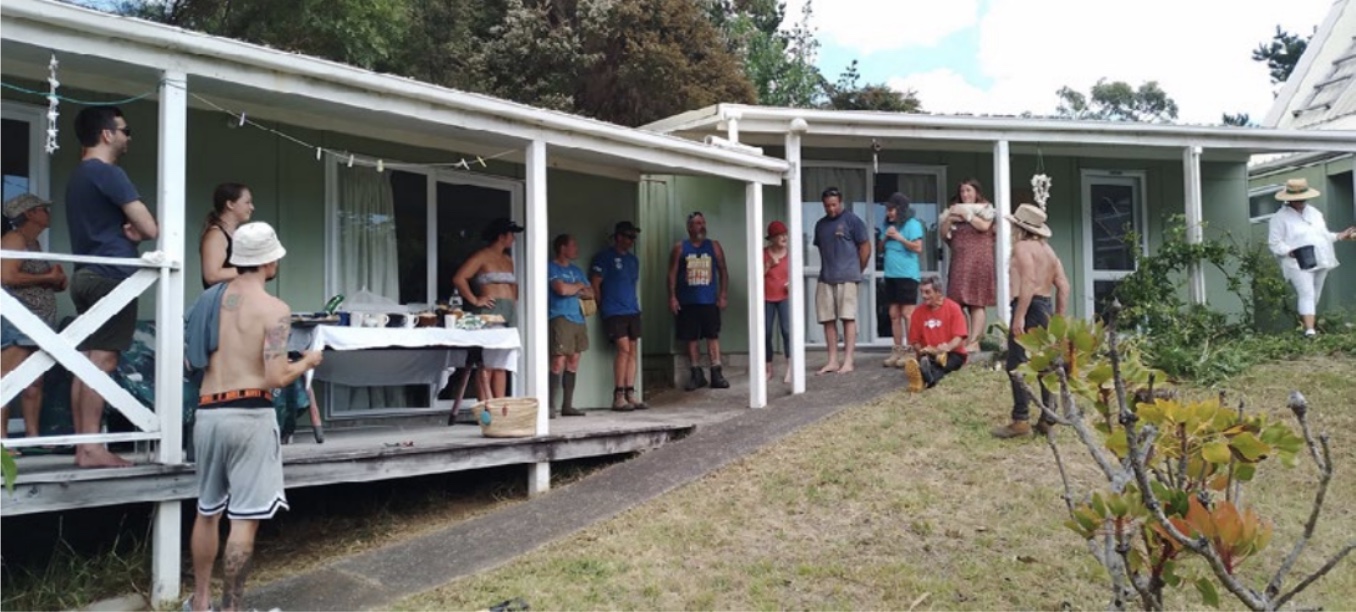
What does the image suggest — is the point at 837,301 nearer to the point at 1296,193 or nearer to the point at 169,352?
the point at 1296,193

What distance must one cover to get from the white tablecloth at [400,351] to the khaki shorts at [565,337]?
0.86 m

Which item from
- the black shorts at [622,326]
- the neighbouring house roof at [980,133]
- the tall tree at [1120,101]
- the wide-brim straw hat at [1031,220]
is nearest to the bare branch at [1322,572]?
the wide-brim straw hat at [1031,220]

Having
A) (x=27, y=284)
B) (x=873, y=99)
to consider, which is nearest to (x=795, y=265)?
(x=27, y=284)

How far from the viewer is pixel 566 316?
27.1ft

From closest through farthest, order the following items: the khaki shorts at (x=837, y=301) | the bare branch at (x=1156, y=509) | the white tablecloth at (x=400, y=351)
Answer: the bare branch at (x=1156, y=509) → the white tablecloth at (x=400, y=351) → the khaki shorts at (x=837, y=301)

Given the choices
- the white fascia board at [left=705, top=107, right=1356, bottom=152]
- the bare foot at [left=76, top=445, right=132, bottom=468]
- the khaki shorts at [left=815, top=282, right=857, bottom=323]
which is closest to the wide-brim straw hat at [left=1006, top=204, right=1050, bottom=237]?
the khaki shorts at [left=815, top=282, right=857, bottom=323]

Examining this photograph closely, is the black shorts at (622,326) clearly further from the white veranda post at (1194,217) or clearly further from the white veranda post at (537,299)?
the white veranda post at (1194,217)

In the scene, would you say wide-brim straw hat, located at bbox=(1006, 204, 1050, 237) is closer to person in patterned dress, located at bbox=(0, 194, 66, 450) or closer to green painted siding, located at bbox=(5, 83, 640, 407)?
green painted siding, located at bbox=(5, 83, 640, 407)

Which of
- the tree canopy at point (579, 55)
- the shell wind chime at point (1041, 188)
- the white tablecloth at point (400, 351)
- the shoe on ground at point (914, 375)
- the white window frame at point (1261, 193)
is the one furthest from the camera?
the tree canopy at point (579, 55)

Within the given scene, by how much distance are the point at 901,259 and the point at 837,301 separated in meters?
0.72

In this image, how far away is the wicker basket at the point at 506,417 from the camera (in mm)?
6680

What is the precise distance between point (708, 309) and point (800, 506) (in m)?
3.54

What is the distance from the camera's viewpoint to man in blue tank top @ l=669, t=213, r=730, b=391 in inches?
372

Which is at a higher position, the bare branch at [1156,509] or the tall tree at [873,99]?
the tall tree at [873,99]
